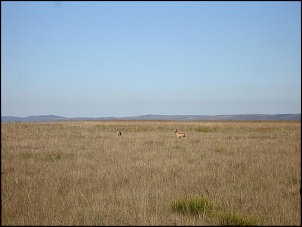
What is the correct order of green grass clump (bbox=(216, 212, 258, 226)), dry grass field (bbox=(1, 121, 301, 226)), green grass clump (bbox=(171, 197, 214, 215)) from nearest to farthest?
1. green grass clump (bbox=(216, 212, 258, 226))
2. dry grass field (bbox=(1, 121, 301, 226))
3. green grass clump (bbox=(171, 197, 214, 215))

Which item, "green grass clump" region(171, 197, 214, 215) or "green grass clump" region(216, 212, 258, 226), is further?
"green grass clump" region(171, 197, 214, 215)

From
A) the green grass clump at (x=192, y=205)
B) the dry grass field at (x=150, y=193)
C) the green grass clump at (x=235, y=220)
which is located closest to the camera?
the green grass clump at (x=235, y=220)

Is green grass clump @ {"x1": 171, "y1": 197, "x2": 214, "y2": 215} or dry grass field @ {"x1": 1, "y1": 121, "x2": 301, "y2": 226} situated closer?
dry grass field @ {"x1": 1, "y1": 121, "x2": 301, "y2": 226}

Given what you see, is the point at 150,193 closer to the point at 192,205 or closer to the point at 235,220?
the point at 192,205

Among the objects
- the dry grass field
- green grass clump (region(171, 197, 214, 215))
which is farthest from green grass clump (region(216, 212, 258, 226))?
green grass clump (region(171, 197, 214, 215))

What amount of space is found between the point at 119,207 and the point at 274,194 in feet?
10.8

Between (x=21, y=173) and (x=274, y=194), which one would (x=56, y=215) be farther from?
(x=274, y=194)

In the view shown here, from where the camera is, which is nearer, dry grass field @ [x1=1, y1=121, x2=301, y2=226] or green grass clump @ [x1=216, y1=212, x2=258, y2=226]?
green grass clump @ [x1=216, y1=212, x2=258, y2=226]

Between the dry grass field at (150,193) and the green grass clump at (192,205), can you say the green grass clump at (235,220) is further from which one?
the green grass clump at (192,205)

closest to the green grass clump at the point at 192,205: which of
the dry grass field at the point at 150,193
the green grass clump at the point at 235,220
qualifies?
the dry grass field at the point at 150,193

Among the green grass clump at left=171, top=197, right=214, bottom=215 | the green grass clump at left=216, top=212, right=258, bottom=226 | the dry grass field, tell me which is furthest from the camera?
the green grass clump at left=171, top=197, right=214, bottom=215

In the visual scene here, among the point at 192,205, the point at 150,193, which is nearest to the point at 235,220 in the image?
the point at 192,205

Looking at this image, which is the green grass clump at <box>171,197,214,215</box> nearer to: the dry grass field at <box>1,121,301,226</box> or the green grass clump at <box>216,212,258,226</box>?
the dry grass field at <box>1,121,301,226</box>

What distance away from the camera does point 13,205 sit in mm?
5156
